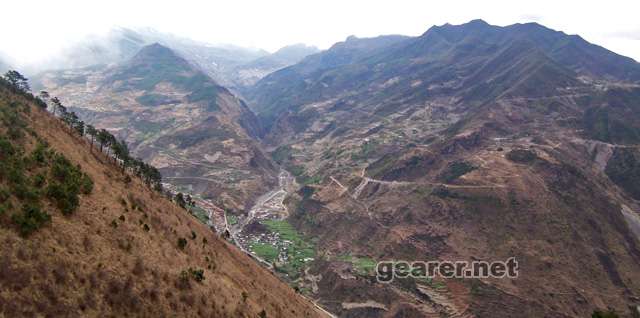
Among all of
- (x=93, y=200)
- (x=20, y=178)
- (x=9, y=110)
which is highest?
(x=9, y=110)

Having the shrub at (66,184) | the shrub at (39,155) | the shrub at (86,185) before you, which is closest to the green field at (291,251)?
the shrub at (86,185)

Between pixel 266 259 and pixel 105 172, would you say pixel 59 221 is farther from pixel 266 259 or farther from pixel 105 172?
pixel 266 259

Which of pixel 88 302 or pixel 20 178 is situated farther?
pixel 20 178

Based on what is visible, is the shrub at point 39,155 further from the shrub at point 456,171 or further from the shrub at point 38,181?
the shrub at point 456,171

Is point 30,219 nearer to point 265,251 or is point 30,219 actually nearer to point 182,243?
point 182,243

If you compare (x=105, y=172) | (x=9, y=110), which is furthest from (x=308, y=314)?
(x=9, y=110)
